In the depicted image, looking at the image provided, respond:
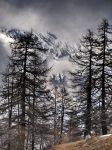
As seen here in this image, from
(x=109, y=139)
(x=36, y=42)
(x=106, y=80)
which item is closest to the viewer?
(x=109, y=139)

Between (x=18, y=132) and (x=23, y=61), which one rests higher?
(x=23, y=61)

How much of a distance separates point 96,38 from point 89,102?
6.41 m

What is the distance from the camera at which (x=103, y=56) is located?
116 feet

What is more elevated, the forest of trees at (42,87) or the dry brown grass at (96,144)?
the forest of trees at (42,87)

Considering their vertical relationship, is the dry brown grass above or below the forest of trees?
below

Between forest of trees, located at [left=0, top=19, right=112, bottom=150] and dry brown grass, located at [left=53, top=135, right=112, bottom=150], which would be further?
forest of trees, located at [left=0, top=19, right=112, bottom=150]

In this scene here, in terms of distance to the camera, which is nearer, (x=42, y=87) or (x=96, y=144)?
(x=96, y=144)

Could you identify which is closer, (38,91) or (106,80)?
(38,91)

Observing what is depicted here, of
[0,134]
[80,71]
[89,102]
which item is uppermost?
[80,71]

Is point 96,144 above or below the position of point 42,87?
below

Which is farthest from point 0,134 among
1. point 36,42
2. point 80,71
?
point 80,71

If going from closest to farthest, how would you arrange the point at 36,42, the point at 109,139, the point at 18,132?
the point at 109,139 < the point at 18,132 < the point at 36,42

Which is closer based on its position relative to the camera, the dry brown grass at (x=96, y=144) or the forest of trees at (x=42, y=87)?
the dry brown grass at (x=96, y=144)

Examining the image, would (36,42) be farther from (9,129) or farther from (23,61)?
(9,129)
